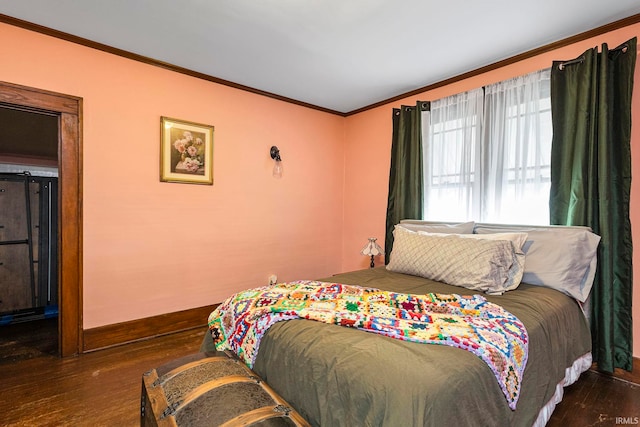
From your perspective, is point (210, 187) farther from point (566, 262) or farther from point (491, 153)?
point (566, 262)

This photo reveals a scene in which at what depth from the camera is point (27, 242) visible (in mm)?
3566

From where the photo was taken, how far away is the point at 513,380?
1168 millimetres

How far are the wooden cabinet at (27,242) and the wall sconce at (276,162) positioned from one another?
2735 mm

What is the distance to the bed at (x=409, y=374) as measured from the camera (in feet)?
3.03

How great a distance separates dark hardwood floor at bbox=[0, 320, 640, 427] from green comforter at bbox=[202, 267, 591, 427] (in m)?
0.44

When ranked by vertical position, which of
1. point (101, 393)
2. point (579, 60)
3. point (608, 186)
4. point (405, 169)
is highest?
point (579, 60)

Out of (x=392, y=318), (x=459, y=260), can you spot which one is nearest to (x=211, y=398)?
(x=392, y=318)

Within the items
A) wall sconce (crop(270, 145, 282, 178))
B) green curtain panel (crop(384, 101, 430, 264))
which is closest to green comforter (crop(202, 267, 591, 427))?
green curtain panel (crop(384, 101, 430, 264))

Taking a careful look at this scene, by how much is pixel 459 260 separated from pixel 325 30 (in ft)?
6.07

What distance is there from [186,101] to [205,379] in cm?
246

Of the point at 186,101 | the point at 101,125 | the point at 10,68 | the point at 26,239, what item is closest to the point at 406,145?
the point at 186,101

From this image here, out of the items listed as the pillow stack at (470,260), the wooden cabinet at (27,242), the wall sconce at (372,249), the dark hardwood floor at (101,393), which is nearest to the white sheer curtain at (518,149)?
the pillow stack at (470,260)

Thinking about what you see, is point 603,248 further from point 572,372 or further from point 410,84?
point 410,84

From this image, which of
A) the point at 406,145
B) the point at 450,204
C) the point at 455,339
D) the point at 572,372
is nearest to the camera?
the point at 455,339
